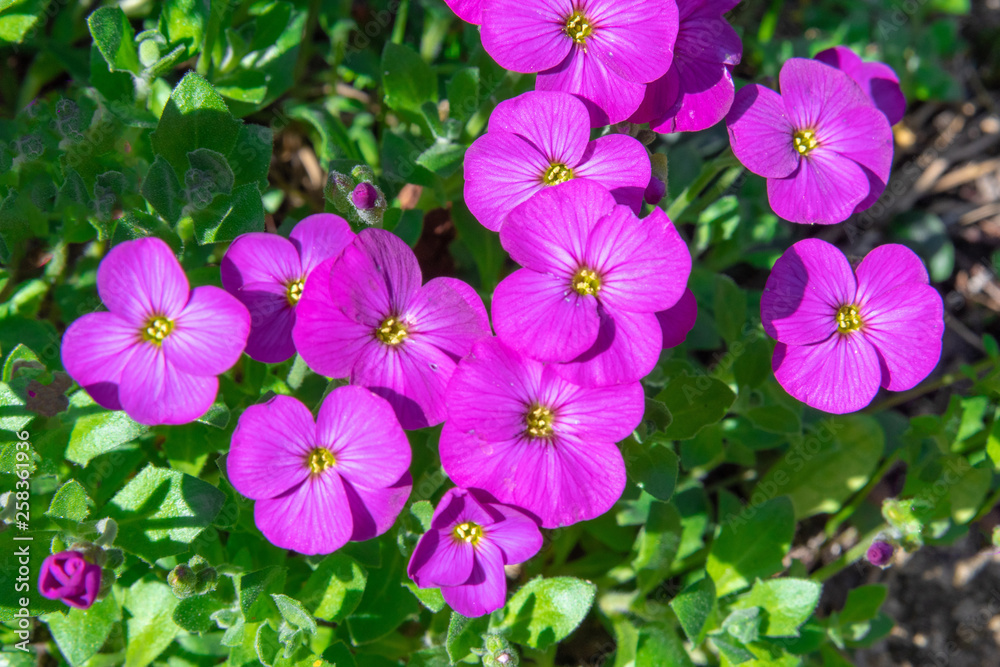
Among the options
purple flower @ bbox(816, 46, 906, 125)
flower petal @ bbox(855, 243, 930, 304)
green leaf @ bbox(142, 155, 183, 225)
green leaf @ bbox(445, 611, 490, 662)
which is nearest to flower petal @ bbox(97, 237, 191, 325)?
green leaf @ bbox(142, 155, 183, 225)

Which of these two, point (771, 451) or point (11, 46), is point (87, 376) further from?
point (771, 451)

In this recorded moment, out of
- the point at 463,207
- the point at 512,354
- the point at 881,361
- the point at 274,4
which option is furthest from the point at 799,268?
the point at 274,4

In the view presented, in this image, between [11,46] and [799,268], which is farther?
[11,46]

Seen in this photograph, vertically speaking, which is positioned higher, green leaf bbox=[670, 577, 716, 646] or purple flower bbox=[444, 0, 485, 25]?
purple flower bbox=[444, 0, 485, 25]

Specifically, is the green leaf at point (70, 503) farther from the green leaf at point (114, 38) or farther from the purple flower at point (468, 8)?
the purple flower at point (468, 8)

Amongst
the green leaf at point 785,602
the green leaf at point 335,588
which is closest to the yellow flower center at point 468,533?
the green leaf at point 335,588

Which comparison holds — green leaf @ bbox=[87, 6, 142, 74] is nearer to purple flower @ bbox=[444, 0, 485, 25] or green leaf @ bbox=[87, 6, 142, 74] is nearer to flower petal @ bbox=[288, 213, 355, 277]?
flower petal @ bbox=[288, 213, 355, 277]

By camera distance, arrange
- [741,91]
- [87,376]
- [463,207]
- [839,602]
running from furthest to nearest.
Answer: [839,602], [463,207], [741,91], [87,376]
